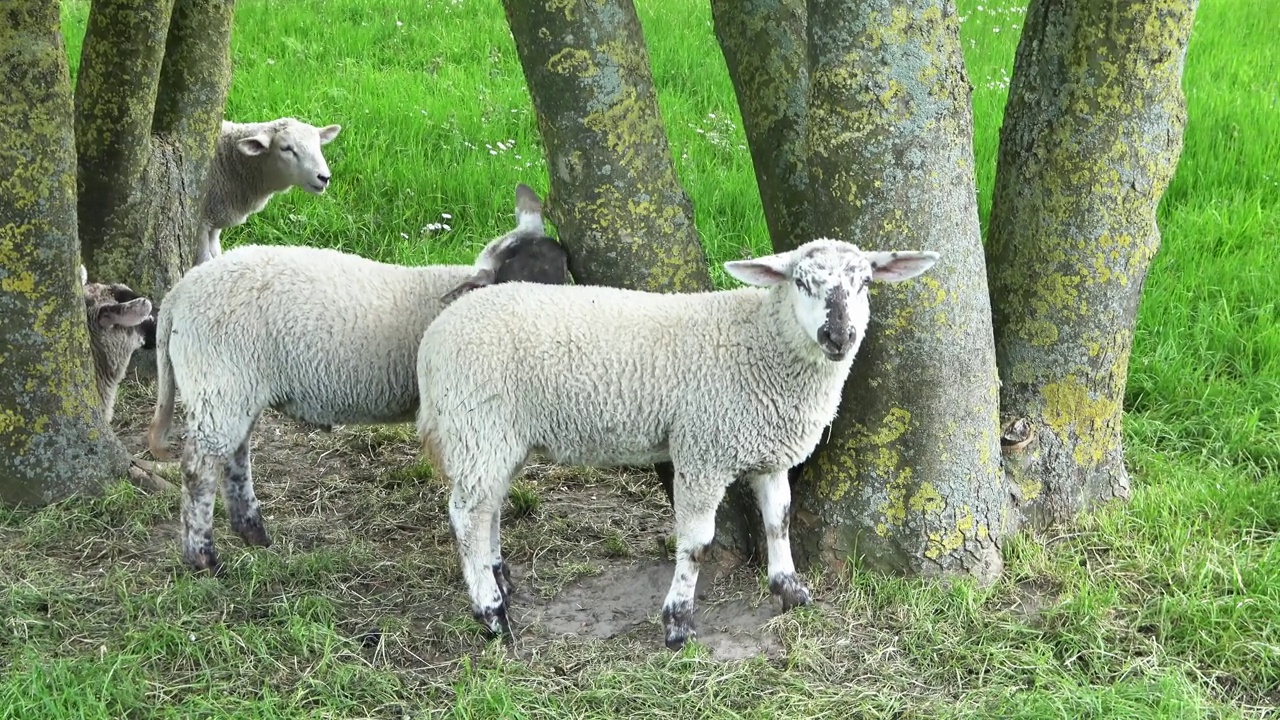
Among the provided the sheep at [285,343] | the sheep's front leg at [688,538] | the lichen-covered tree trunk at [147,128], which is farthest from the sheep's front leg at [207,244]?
the sheep's front leg at [688,538]

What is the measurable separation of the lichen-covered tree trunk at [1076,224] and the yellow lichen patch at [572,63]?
1.55 m

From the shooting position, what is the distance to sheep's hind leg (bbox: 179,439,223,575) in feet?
14.5

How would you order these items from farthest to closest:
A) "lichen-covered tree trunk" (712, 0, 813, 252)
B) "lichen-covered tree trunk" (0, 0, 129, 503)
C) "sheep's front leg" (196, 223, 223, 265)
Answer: "sheep's front leg" (196, 223, 223, 265) → "lichen-covered tree trunk" (0, 0, 129, 503) → "lichen-covered tree trunk" (712, 0, 813, 252)

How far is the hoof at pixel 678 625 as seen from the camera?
12.9 ft

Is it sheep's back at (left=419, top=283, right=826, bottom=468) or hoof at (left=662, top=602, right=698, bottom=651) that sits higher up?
sheep's back at (left=419, top=283, right=826, bottom=468)

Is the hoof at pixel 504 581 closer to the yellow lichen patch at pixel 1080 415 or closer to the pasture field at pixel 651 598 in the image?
the pasture field at pixel 651 598

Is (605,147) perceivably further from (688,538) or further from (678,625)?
(678,625)

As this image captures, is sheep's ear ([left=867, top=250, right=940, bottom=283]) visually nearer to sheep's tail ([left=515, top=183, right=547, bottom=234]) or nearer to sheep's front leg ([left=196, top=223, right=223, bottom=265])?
sheep's tail ([left=515, top=183, right=547, bottom=234])

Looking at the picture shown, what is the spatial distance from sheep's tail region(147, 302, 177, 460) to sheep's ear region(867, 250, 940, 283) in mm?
2610

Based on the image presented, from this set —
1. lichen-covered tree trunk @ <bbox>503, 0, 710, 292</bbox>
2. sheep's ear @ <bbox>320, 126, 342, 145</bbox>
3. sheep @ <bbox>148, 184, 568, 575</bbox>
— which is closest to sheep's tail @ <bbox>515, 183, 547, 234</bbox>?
sheep @ <bbox>148, 184, 568, 575</bbox>

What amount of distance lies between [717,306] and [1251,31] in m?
7.84

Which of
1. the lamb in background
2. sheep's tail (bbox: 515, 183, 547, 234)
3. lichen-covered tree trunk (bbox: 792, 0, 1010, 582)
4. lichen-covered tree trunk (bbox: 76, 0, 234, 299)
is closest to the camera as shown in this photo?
lichen-covered tree trunk (bbox: 792, 0, 1010, 582)

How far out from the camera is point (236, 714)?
3506mm

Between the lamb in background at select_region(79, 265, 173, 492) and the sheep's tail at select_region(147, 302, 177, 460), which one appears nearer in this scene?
the sheep's tail at select_region(147, 302, 177, 460)
